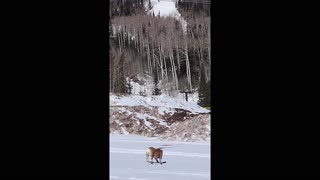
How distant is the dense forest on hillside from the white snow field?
36cm

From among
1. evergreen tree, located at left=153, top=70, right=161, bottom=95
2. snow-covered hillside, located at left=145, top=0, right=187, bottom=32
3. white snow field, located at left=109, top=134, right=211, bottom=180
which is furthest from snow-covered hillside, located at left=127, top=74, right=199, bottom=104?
snow-covered hillside, located at left=145, top=0, right=187, bottom=32

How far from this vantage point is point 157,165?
4070 mm

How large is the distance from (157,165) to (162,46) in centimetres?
89

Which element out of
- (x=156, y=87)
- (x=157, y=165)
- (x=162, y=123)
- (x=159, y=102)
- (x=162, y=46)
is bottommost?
(x=157, y=165)

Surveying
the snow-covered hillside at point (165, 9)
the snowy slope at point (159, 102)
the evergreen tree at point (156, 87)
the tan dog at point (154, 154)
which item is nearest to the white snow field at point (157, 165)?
the tan dog at point (154, 154)

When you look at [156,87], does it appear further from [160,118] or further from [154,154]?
[154,154]

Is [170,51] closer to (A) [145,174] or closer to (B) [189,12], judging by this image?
(B) [189,12]

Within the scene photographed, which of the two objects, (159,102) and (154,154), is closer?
(154,154)

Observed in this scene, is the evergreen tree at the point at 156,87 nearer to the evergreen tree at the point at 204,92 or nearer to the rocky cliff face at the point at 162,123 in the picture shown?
the rocky cliff face at the point at 162,123

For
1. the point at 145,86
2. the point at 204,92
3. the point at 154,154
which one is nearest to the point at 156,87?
the point at 145,86

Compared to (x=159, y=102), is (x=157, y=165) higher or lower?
lower

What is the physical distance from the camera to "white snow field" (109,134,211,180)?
13.2ft

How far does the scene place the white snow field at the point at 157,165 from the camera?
402cm

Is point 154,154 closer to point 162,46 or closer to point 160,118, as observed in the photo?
point 160,118
